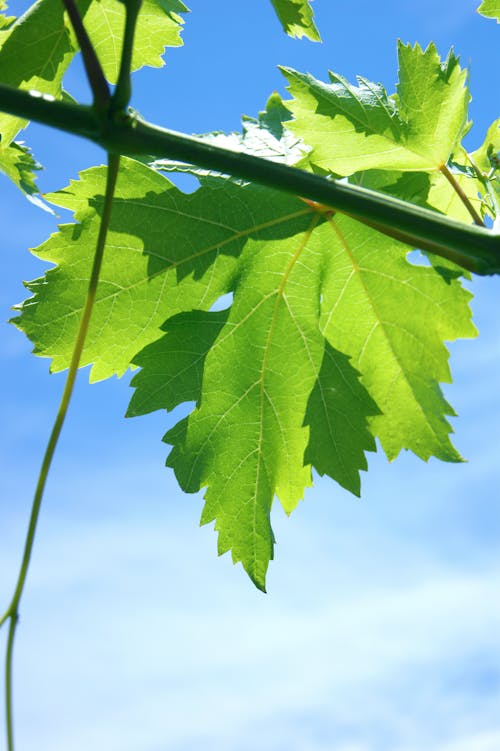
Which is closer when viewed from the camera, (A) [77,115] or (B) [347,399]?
(A) [77,115]

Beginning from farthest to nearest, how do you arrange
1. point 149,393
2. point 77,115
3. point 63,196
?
point 149,393 < point 63,196 < point 77,115

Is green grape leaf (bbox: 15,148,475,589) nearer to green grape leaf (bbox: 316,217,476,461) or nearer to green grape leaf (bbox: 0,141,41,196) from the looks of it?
green grape leaf (bbox: 316,217,476,461)

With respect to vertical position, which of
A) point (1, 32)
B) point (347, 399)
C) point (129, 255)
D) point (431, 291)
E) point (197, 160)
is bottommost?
point (197, 160)

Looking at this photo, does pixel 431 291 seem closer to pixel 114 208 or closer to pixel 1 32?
pixel 114 208

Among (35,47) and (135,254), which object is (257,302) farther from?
(35,47)

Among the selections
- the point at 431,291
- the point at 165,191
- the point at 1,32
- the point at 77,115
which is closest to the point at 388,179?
the point at 431,291

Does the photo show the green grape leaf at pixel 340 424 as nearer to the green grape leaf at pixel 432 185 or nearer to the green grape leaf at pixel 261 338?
the green grape leaf at pixel 261 338
